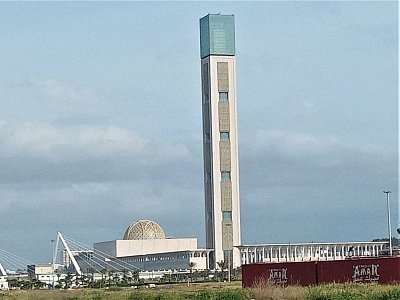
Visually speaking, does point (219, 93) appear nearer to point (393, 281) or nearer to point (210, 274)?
point (210, 274)

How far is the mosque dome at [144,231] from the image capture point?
11862cm

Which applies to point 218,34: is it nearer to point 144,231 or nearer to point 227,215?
point 227,215

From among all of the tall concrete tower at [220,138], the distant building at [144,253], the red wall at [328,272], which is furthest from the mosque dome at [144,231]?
the red wall at [328,272]

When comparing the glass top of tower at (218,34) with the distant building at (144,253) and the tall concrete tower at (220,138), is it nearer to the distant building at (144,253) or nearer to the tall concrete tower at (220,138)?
the tall concrete tower at (220,138)

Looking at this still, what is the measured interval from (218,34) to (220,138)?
13.0m

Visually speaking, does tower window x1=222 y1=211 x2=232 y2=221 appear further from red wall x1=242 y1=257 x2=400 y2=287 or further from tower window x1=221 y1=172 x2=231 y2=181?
red wall x1=242 y1=257 x2=400 y2=287

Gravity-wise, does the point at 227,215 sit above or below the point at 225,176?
below

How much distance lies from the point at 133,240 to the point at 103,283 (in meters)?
37.6

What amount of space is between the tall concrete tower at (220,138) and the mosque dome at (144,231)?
485 inches

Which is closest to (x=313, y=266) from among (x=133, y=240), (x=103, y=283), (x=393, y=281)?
(x=393, y=281)

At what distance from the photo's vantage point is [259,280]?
47125 mm

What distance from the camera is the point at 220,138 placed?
357 feet

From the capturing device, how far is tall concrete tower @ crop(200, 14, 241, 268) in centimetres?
10719

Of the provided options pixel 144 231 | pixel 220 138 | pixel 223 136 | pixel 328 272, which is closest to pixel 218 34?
pixel 223 136
